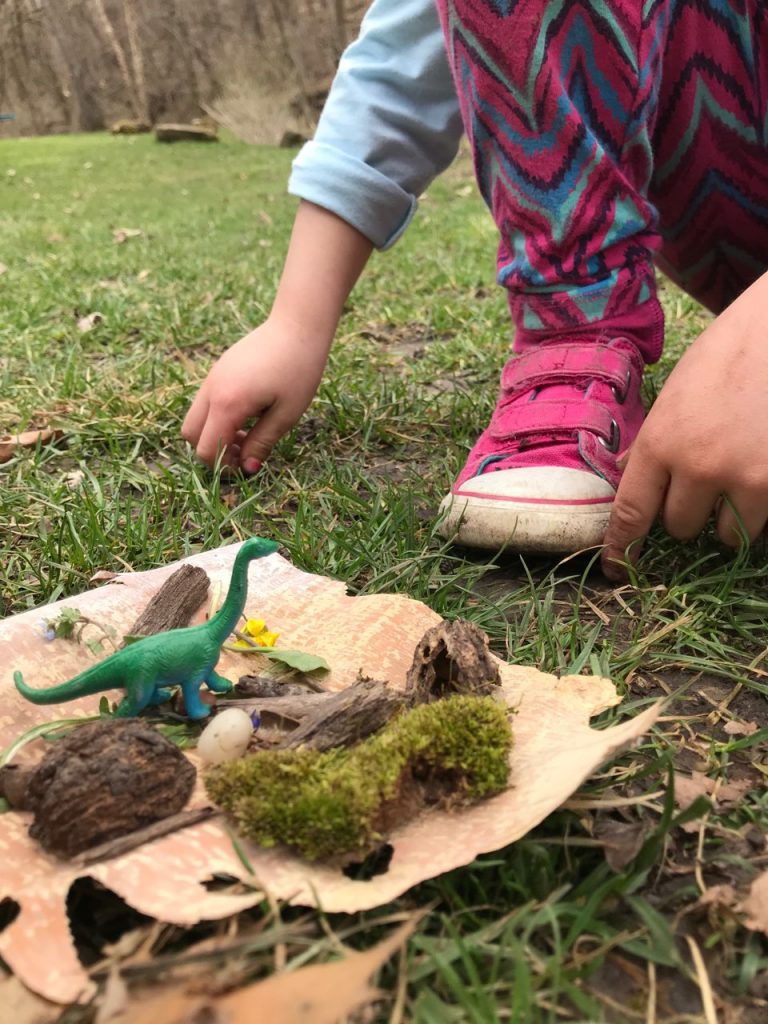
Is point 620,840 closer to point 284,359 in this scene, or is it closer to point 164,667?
point 164,667

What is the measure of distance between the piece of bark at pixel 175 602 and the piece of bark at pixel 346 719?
0.23 meters

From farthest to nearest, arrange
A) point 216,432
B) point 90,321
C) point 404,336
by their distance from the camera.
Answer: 1. point 90,321
2. point 404,336
3. point 216,432

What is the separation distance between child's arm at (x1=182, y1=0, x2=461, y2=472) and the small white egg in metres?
0.91

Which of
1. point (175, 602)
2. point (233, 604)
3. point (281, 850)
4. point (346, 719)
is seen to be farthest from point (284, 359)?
point (281, 850)

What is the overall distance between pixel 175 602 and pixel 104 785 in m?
0.31

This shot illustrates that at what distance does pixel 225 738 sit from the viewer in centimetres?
75

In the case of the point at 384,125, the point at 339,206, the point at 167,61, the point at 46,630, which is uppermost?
the point at 167,61

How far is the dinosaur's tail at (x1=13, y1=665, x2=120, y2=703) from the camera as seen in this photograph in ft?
2.54

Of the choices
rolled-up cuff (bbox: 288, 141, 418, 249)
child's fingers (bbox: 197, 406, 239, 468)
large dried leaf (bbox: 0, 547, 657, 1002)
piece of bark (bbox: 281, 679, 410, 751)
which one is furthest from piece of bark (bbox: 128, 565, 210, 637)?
rolled-up cuff (bbox: 288, 141, 418, 249)

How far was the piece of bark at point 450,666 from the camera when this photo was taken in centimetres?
85

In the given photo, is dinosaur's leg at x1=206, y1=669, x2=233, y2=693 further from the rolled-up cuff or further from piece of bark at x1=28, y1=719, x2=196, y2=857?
the rolled-up cuff

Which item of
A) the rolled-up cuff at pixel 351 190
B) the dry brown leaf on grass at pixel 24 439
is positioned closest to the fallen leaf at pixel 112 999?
the dry brown leaf on grass at pixel 24 439

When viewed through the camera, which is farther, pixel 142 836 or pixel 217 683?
pixel 217 683

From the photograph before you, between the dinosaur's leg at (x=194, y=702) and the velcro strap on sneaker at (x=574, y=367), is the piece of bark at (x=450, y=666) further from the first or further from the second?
the velcro strap on sneaker at (x=574, y=367)
